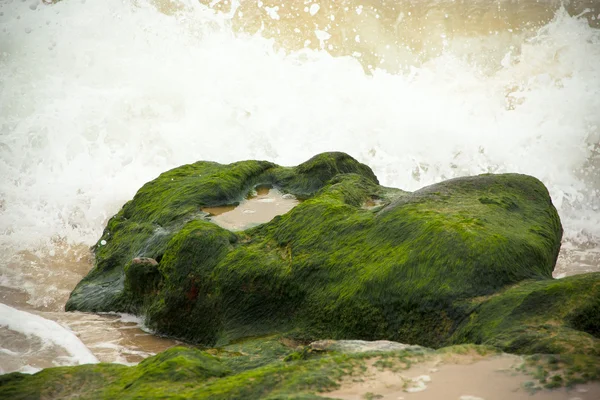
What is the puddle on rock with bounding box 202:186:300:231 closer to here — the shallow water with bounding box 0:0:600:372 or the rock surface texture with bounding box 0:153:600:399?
the rock surface texture with bounding box 0:153:600:399

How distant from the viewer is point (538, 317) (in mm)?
3783

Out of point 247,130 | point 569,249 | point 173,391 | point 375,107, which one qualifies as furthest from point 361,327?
point 375,107

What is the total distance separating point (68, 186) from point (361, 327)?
6116mm

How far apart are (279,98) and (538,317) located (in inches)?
350

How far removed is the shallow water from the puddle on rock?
1.89 meters

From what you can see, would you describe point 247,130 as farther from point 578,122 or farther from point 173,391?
point 173,391

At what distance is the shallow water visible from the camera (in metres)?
9.66

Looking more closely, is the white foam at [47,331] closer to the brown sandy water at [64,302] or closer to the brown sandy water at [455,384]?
the brown sandy water at [64,302]

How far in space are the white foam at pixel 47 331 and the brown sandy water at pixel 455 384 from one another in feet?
8.13

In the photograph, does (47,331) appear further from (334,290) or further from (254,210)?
(254,210)

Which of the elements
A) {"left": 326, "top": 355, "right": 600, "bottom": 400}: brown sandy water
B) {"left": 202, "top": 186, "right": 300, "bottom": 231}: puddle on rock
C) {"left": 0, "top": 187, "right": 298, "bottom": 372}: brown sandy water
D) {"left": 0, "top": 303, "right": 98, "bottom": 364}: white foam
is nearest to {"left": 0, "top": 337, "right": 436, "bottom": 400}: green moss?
{"left": 326, "top": 355, "right": 600, "bottom": 400}: brown sandy water

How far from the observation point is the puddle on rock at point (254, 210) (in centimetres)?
637

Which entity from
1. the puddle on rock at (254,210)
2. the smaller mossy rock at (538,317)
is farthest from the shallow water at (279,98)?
the smaller mossy rock at (538,317)

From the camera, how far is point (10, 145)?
1012 centimetres
